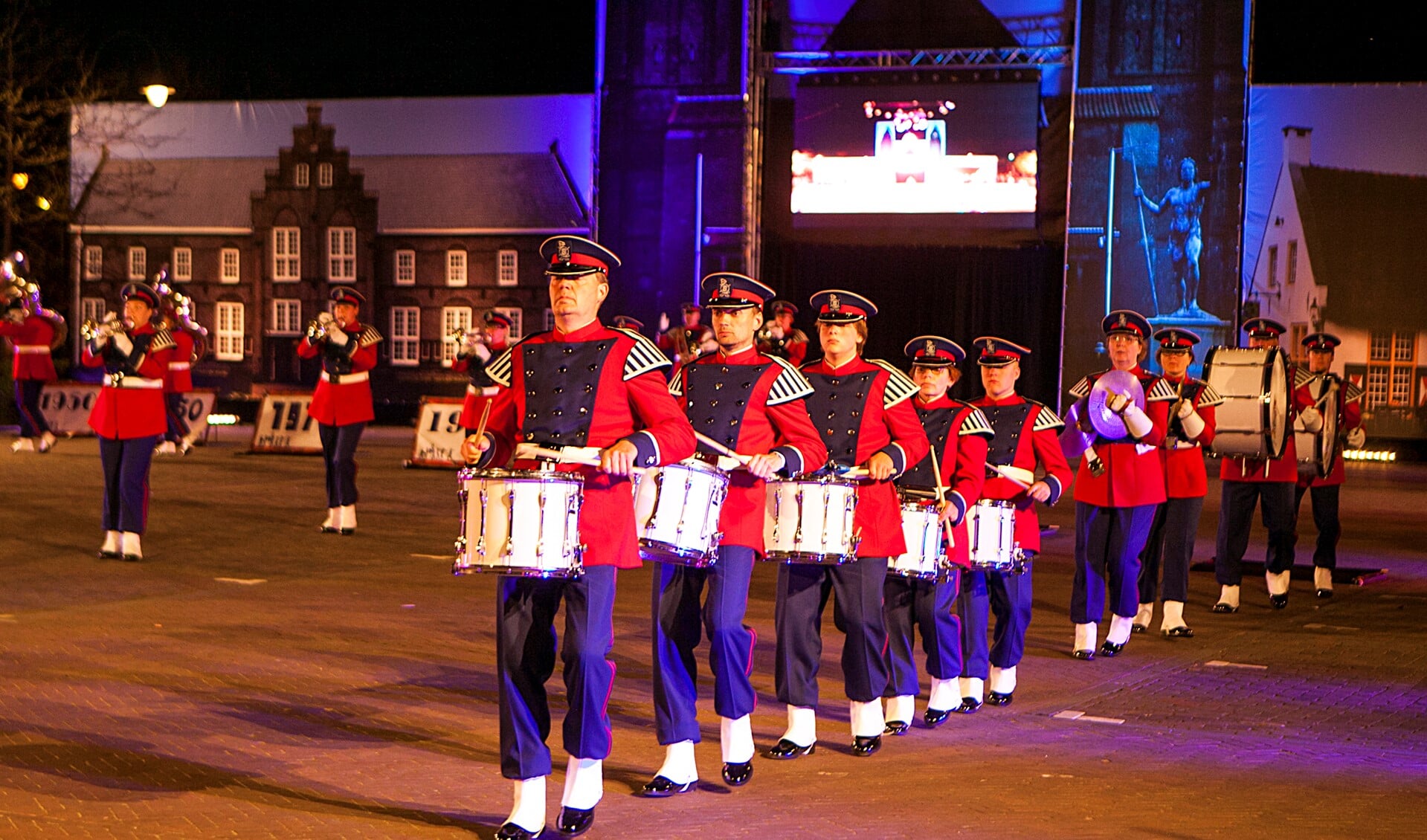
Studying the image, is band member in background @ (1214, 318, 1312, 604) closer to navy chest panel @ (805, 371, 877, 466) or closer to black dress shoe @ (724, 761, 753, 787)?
navy chest panel @ (805, 371, 877, 466)

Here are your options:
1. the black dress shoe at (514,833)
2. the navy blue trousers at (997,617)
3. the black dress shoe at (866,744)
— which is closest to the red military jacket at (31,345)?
the navy blue trousers at (997,617)

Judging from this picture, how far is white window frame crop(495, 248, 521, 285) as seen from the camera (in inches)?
1352

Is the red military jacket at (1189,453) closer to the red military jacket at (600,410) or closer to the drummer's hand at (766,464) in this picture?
the drummer's hand at (766,464)

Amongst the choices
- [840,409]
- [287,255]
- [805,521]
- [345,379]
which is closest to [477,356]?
[345,379]

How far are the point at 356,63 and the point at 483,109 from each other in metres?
3.81

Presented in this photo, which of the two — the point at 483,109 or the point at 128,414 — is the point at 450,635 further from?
the point at 483,109

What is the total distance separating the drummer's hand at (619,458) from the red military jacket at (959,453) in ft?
8.76

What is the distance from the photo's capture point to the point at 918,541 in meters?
7.54

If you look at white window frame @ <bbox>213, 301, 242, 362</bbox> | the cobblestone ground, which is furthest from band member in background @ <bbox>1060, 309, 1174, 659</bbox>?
white window frame @ <bbox>213, 301, 242, 362</bbox>

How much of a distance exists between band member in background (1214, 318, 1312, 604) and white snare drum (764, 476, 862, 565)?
21.9 feet

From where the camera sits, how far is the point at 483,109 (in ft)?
108

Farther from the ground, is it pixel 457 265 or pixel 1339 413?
pixel 457 265

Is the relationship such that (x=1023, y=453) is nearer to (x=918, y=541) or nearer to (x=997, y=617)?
(x=997, y=617)

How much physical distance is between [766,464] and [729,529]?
1.14ft
